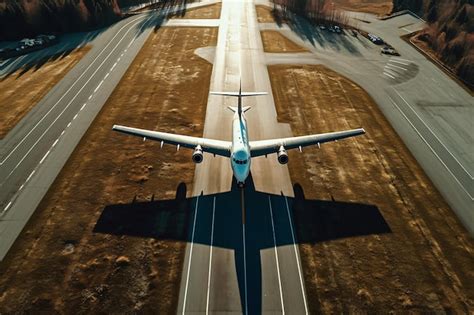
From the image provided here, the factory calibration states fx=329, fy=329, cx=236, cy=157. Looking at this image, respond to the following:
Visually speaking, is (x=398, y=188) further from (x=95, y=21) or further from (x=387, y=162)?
(x=95, y=21)

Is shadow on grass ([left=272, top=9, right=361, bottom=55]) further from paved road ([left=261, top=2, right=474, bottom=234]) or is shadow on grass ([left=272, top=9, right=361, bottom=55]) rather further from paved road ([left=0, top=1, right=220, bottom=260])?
paved road ([left=0, top=1, right=220, bottom=260])

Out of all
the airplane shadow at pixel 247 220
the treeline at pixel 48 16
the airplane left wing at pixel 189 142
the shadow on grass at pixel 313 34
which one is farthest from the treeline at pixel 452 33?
the treeline at pixel 48 16

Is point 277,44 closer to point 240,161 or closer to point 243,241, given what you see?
point 240,161

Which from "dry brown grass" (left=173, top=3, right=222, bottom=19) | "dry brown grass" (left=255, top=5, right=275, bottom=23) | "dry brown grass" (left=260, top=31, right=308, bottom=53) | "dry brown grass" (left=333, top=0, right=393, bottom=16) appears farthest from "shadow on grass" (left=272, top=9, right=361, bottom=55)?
"dry brown grass" (left=333, top=0, right=393, bottom=16)

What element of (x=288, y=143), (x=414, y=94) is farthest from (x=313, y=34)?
(x=288, y=143)

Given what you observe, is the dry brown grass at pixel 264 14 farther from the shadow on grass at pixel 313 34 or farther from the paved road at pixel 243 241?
the paved road at pixel 243 241

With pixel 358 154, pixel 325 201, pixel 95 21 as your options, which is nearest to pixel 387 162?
pixel 358 154

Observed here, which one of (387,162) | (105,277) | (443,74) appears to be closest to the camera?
(105,277)
